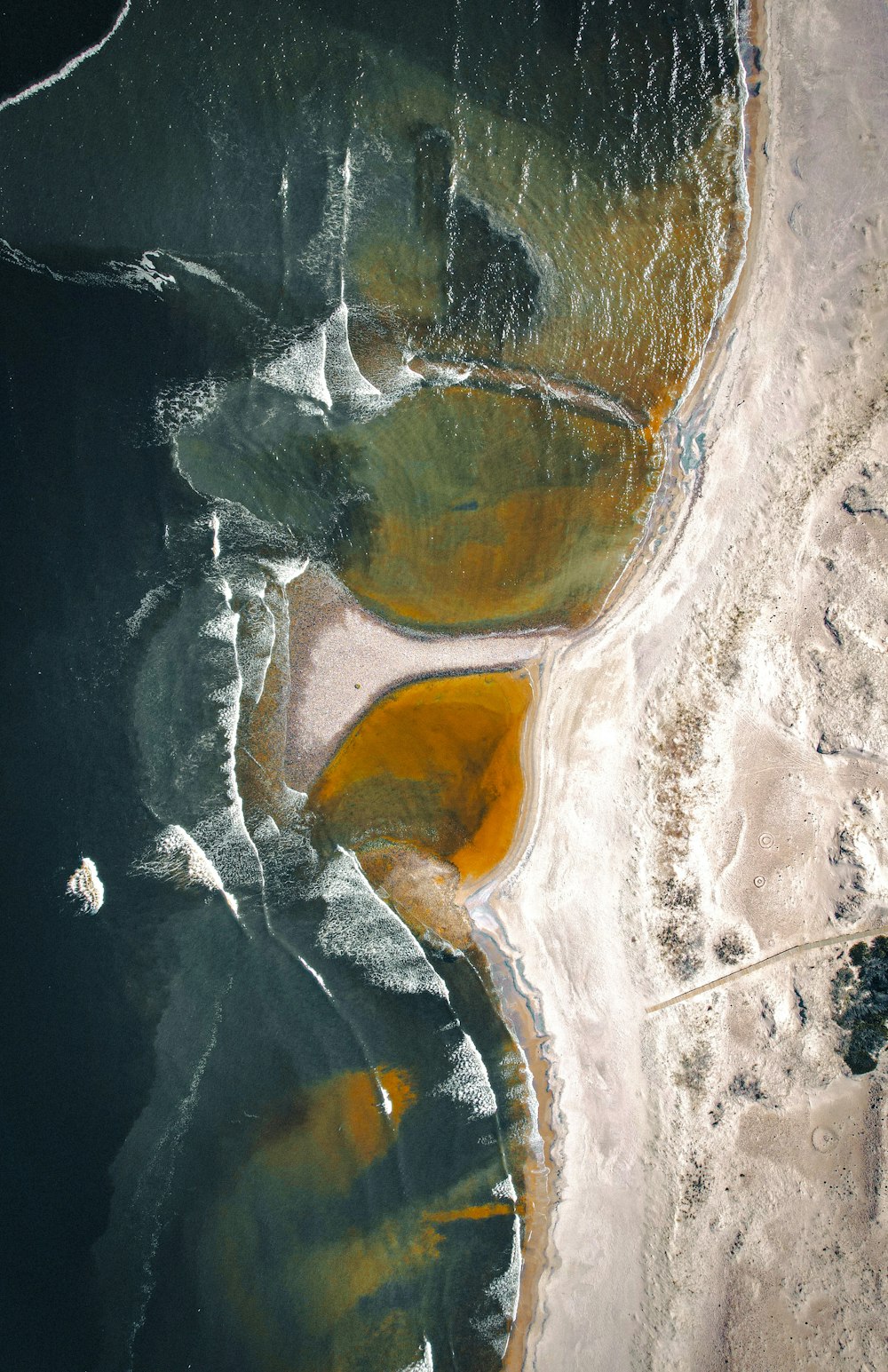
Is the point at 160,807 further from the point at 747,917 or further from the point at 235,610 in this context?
the point at 747,917

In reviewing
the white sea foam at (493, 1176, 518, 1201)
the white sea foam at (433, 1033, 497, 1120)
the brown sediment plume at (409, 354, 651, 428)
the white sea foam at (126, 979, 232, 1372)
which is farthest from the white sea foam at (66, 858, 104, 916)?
the brown sediment plume at (409, 354, 651, 428)

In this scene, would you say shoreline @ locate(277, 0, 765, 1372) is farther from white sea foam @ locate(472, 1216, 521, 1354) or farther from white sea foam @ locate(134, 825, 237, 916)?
white sea foam @ locate(134, 825, 237, 916)

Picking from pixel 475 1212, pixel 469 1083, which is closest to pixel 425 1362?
pixel 475 1212

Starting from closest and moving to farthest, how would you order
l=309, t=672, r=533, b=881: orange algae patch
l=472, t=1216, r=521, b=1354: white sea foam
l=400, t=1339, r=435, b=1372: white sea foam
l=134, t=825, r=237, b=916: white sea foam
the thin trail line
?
the thin trail line, l=400, t=1339, r=435, b=1372: white sea foam, l=472, t=1216, r=521, b=1354: white sea foam, l=309, t=672, r=533, b=881: orange algae patch, l=134, t=825, r=237, b=916: white sea foam

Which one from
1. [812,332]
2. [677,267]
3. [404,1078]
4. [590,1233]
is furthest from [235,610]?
[590,1233]

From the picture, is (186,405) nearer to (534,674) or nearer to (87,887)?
(534,674)

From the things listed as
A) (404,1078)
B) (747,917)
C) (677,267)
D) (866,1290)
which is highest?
(677,267)
